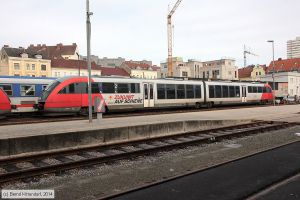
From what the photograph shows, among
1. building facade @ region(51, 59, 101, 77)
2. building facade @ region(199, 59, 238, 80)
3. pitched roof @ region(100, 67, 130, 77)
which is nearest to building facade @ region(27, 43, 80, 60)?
pitched roof @ region(100, 67, 130, 77)

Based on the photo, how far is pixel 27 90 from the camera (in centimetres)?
2511

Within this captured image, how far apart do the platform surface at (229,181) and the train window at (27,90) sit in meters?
19.0

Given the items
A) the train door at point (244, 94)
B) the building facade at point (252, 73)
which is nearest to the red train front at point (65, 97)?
the train door at point (244, 94)

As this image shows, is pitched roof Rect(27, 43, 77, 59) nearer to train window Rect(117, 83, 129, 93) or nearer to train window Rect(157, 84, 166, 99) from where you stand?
train window Rect(157, 84, 166, 99)

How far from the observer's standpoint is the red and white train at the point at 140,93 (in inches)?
885

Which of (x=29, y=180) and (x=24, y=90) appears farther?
(x=24, y=90)

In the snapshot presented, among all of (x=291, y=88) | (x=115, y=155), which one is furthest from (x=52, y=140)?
(x=291, y=88)

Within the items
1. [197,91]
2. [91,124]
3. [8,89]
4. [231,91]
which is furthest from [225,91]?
[91,124]

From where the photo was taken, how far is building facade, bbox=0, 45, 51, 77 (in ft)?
268

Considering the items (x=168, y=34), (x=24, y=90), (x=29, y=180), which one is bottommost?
(x=29, y=180)

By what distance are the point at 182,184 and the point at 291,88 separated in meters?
93.3

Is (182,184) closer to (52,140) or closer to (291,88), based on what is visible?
(52,140)

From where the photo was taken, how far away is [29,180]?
8.23m

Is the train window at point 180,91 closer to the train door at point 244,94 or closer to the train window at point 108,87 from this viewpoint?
the train window at point 108,87
